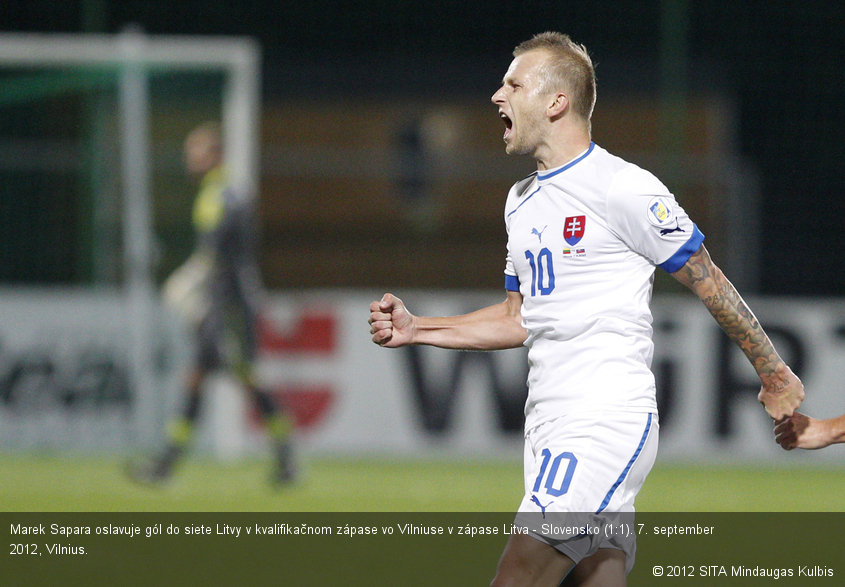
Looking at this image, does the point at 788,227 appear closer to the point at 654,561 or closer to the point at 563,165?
the point at 654,561

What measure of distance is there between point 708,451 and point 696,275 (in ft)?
23.7

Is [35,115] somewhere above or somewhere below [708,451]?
above

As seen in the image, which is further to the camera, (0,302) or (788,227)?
(788,227)

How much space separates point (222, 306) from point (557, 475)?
564cm

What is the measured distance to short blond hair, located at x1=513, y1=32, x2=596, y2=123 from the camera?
13.2ft

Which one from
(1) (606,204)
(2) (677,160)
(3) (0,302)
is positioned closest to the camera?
(1) (606,204)

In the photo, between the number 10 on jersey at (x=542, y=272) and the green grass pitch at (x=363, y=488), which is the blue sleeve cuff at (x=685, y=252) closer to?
the number 10 on jersey at (x=542, y=272)

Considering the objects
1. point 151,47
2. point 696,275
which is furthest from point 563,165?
point 151,47

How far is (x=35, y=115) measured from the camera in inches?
474

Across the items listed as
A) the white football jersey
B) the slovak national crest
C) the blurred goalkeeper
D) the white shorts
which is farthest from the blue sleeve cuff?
the blurred goalkeeper

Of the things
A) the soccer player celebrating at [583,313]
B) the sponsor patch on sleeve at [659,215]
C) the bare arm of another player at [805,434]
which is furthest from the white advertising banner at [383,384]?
the sponsor patch on sleeve at [659,215]

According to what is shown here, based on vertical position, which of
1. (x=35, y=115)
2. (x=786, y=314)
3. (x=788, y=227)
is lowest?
(x=786, y=314)

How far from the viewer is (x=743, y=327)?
3955 mm

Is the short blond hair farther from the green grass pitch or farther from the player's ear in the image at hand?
the green grass pitch
